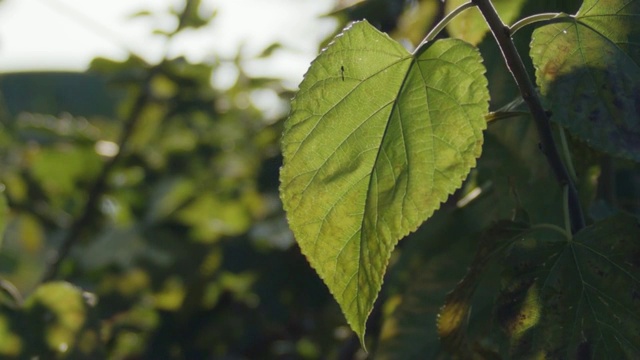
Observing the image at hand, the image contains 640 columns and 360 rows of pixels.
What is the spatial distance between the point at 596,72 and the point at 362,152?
202 millimetres

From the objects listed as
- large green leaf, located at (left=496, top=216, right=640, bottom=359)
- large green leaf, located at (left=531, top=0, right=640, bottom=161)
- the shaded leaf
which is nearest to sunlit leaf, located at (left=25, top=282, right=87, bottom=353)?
the shaded leaf

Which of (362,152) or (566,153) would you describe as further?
(566,153)

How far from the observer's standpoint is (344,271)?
862mm

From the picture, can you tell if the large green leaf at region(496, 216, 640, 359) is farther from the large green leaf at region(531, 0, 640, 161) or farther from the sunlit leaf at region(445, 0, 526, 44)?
the sunlit leaf at region(445, 0, 526, 44)

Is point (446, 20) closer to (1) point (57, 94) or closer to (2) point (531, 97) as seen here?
(2) point (531, 97)

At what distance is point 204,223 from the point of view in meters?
2.44

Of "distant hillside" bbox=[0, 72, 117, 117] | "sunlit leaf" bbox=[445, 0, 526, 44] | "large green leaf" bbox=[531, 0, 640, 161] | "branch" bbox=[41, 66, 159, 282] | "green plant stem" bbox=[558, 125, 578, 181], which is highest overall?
"distant hillside" bbox=[0, 72, 117, 117]

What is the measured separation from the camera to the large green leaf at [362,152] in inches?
33.5

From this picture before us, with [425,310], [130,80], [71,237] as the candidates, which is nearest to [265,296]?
[71,237]

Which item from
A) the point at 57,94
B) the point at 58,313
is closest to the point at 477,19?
the point at 58,313

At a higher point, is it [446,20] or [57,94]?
[57,94]

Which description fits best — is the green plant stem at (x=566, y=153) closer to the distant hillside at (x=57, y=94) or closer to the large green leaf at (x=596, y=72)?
the large green leaf at (x=596, y=72)

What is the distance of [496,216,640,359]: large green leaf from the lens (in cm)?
90

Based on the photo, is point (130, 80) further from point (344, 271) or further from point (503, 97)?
point (344, 271)
